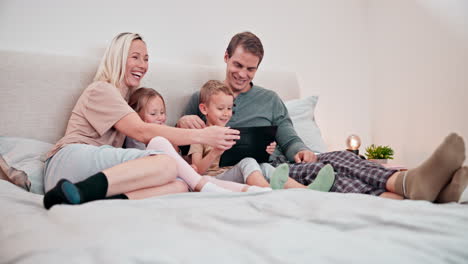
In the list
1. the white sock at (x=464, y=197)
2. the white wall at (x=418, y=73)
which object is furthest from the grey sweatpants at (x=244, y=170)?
the white wall at (x=418, y=73)

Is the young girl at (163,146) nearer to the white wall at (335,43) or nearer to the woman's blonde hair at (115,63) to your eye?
the woman's blonde hair at (115,63)

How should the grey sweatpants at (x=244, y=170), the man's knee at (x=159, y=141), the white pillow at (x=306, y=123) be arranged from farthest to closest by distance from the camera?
1. the white pillow at (x=306, y=123)
2. the grey sweatpants at (x=244, y=170)
3. the man's knee at (x=159, y=141)

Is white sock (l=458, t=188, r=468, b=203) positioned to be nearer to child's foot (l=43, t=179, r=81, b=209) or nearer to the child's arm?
the child's arm

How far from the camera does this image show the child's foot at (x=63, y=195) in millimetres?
1025

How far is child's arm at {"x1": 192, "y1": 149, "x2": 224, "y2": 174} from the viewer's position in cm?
169

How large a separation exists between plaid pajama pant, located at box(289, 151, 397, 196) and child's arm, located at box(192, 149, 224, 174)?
1.04 ft

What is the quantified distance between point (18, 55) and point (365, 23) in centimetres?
256

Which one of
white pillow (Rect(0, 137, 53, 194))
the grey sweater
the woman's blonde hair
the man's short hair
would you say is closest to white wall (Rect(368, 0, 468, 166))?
the grey sweater

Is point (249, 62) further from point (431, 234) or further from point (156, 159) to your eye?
point (431, 234)

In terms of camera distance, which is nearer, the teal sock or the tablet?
the teal sock

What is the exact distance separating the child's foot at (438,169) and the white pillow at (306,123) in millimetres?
1102

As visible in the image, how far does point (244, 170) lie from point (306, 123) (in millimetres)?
834

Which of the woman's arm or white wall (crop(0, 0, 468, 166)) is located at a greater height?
white wall (crop(0, 0, 468, 166))

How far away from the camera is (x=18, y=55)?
6.10ft
